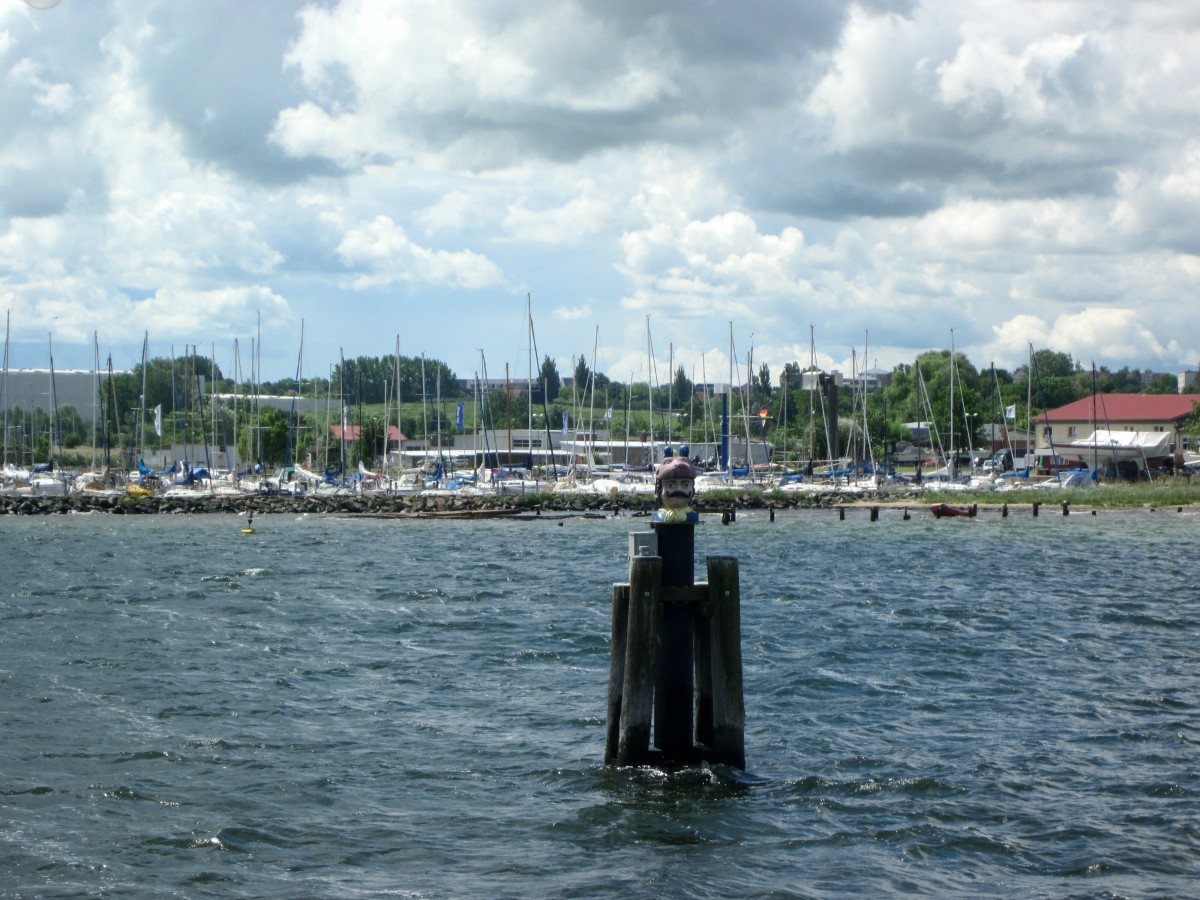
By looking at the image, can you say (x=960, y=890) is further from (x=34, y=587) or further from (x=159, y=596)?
(x=34, y=587)

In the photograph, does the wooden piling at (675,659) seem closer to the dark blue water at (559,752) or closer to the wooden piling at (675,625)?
the wooden piling at (675,625)

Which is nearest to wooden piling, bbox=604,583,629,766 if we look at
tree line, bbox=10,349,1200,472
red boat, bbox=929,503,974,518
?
red boat, bbox=929,503,974,518

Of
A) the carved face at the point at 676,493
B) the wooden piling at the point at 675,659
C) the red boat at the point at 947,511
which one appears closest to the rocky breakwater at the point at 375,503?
the red boat at the point at 947,511

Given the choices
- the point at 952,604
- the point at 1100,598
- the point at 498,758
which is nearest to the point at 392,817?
the point at 498,758

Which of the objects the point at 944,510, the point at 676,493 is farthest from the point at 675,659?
the point at 944,510

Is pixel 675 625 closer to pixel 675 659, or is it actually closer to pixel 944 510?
pixel 675 659

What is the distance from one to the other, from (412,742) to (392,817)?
3168mm

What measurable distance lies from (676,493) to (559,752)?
13.1 ft

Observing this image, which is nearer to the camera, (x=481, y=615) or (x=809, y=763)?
(x=809, y=763)

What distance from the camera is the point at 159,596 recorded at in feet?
112

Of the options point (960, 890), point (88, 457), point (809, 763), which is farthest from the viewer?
point (88, 457)

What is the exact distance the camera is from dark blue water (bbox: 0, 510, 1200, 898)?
11.6 metres

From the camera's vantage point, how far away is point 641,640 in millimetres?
12953

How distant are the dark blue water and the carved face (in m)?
2.91
